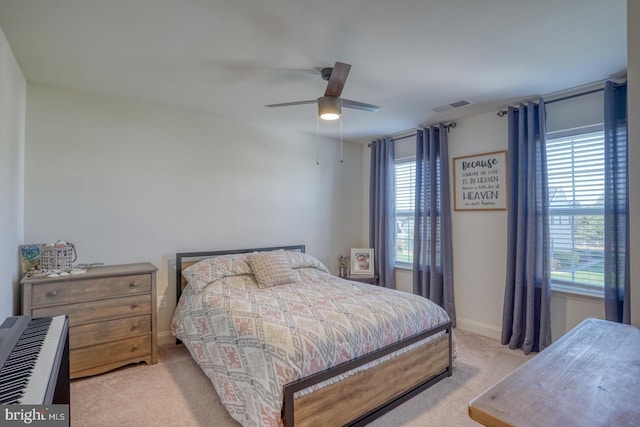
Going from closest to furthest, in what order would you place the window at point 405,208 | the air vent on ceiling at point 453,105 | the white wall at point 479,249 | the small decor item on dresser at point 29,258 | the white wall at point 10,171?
the white wall at point 10,171 < the small decor item on dresser at point 29,258 < the air vent on ceiling at point 453,105 < the white wall at point 479,249 < the window at point 405,208

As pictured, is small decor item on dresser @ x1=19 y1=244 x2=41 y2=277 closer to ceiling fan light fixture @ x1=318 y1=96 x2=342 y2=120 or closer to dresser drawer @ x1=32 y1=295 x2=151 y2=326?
dresser drawer @ x1=32 y1=295 x2=151 y2=326

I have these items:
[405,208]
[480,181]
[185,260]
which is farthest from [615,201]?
[185,260]

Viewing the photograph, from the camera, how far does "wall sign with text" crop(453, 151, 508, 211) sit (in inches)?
137

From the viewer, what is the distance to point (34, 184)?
278 cm

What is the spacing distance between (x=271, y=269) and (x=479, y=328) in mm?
2487

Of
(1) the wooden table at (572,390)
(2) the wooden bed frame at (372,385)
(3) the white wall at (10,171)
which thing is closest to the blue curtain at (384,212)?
(2) the wooden bed frame at (372,385)

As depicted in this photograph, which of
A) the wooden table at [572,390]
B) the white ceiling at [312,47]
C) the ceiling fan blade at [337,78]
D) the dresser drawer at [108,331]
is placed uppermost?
the white ceiling at [312,47]

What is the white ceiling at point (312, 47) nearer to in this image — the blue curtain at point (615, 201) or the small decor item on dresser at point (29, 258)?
the blue curtain at point (615, 201)

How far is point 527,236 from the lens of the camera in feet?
10.3

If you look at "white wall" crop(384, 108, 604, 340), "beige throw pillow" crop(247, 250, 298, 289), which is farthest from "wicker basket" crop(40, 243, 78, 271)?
"white wall" crop(384, 108, 604, 340)

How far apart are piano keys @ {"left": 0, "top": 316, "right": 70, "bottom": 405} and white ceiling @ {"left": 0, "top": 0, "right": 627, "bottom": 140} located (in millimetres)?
1684

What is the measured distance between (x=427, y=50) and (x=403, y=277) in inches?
121

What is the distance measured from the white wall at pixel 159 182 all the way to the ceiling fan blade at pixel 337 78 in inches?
74.5

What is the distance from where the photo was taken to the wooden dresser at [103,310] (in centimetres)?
247
